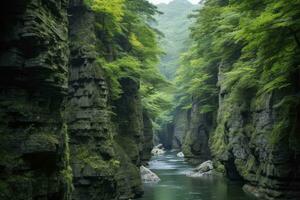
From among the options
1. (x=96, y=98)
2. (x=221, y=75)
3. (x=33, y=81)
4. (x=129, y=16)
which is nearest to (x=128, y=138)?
(x=96, y=98)

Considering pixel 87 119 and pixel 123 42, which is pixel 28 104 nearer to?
pixel 87 119

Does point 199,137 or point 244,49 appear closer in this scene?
point 244,49

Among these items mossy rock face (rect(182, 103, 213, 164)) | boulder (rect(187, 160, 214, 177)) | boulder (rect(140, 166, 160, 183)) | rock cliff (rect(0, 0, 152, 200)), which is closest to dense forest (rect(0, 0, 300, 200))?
rock cliff (rect(0, 0, 152, 200))

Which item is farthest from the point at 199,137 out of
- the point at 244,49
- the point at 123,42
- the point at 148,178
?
the point at 244,49

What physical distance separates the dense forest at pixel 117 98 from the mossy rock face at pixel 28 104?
3cm

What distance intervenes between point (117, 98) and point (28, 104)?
1245cm

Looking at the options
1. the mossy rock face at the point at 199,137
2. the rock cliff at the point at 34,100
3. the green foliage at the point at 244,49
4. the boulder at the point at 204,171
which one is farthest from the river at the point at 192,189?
the rock cliff at the point at 34,100

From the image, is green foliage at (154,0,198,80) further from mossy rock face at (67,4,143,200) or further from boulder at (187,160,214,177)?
mossy rock face at (67,4,143,200)

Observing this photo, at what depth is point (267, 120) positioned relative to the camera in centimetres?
2314

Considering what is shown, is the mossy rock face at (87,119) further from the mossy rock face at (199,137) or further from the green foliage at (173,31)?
the green foliage at (173,31)

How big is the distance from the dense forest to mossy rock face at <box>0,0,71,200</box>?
3 cm

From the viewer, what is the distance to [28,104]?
455 inches

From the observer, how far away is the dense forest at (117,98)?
11.2m

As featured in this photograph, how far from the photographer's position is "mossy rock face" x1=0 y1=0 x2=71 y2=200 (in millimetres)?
10891
